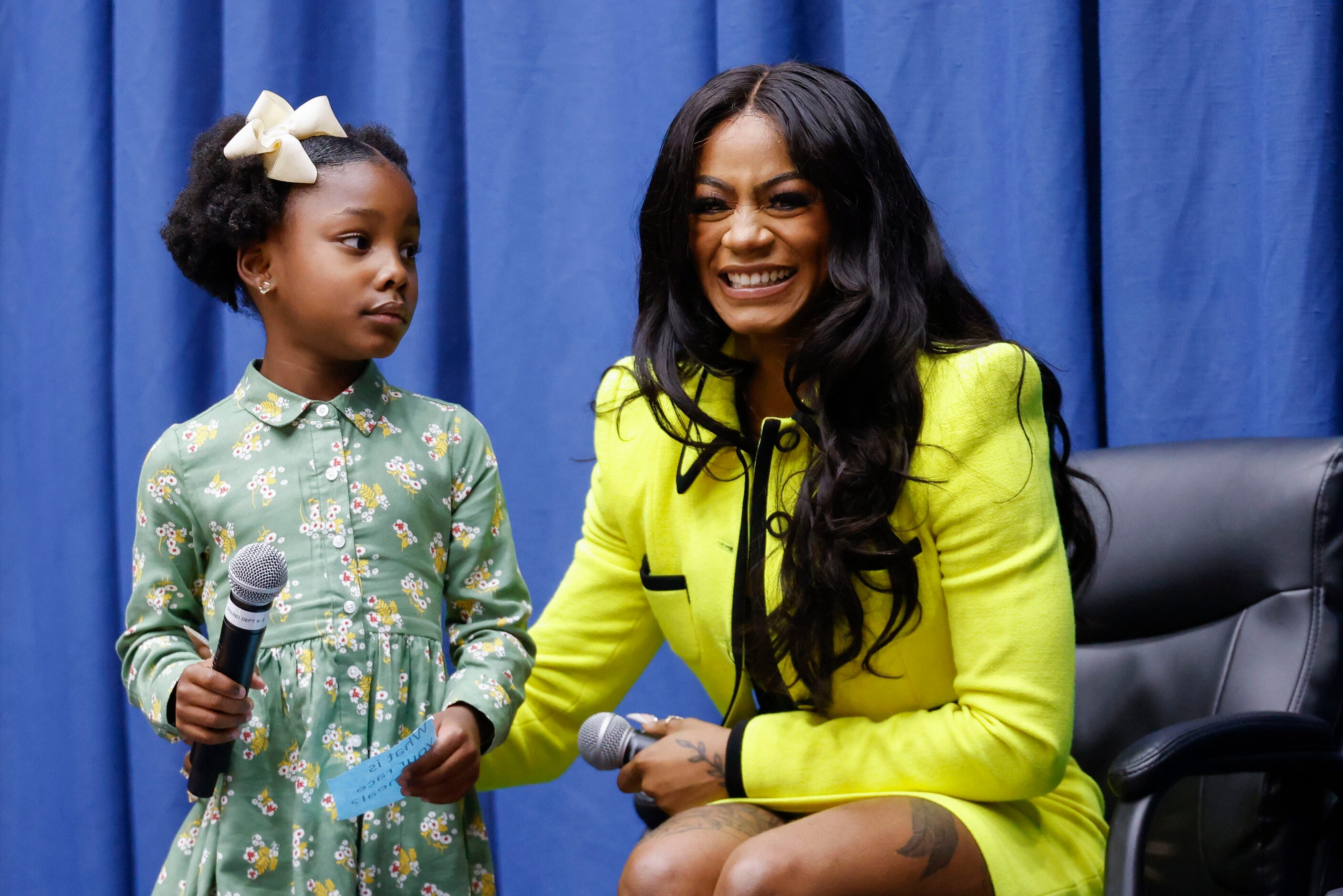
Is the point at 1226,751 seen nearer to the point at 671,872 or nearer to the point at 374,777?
the point at 671,872

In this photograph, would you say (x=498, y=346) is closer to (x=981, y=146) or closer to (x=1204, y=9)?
(x=981, y=146)

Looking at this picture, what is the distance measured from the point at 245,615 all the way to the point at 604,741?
382mm

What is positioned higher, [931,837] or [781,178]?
[781,178]

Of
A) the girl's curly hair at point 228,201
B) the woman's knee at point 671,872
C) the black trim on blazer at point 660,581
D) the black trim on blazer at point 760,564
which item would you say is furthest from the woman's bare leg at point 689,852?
the girl's curly hair at point 228,201

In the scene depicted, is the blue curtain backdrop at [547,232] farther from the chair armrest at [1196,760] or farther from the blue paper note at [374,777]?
Result: the blue paper note at [374,777]

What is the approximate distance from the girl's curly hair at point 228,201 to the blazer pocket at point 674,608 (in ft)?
1.61

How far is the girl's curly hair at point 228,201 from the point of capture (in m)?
1.17

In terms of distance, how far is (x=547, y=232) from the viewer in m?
1.96

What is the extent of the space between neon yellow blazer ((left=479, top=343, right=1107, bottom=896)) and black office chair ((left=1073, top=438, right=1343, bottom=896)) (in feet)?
0.28

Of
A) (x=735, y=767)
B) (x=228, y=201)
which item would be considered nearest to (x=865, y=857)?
(x=735, y=767)

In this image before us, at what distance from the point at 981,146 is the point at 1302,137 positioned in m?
0.39

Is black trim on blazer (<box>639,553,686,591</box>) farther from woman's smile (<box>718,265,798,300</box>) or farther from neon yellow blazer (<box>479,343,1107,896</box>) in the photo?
woman's smile (<box>718,265,798,300</box>)

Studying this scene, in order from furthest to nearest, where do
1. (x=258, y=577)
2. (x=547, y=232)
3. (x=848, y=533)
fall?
(x=547, y=232)
(x=848, y=533)
(x=258, y=577)

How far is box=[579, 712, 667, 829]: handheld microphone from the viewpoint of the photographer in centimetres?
117
